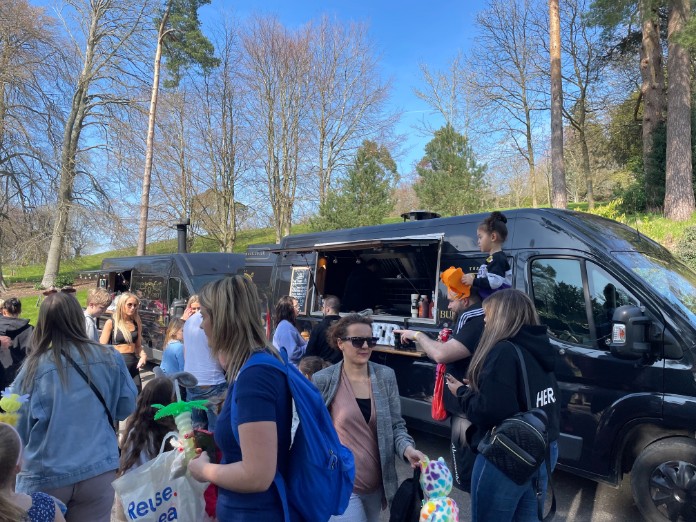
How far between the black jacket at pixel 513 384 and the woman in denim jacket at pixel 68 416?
6.47ft

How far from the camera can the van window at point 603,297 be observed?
4.13m

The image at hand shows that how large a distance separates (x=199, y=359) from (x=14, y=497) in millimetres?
2751

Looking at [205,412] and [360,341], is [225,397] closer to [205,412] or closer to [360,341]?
[205,412]

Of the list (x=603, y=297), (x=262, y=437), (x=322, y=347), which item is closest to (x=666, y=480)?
(x=603, y=297)

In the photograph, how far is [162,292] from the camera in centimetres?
1108

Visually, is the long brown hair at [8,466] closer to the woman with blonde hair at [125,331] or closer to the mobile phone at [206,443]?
the mobile phone at [206,443]

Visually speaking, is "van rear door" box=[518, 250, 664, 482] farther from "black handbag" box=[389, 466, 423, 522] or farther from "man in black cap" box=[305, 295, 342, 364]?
"black handbag" box=[389, 466, 423, 522]

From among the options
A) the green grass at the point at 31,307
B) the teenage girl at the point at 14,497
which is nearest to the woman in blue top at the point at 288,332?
the teenage girl at the point at 14,497

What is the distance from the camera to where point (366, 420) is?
270 cm

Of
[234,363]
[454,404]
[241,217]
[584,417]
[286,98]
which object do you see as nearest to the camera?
[234,363]

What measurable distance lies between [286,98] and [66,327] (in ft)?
79.7

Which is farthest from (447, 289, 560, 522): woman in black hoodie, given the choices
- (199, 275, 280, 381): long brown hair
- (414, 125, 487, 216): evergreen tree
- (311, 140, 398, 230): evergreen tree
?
(414, 125, 487, 216): evergreen tree

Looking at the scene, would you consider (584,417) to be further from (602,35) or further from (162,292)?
(602,35)

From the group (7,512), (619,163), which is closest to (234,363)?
(7,512)
